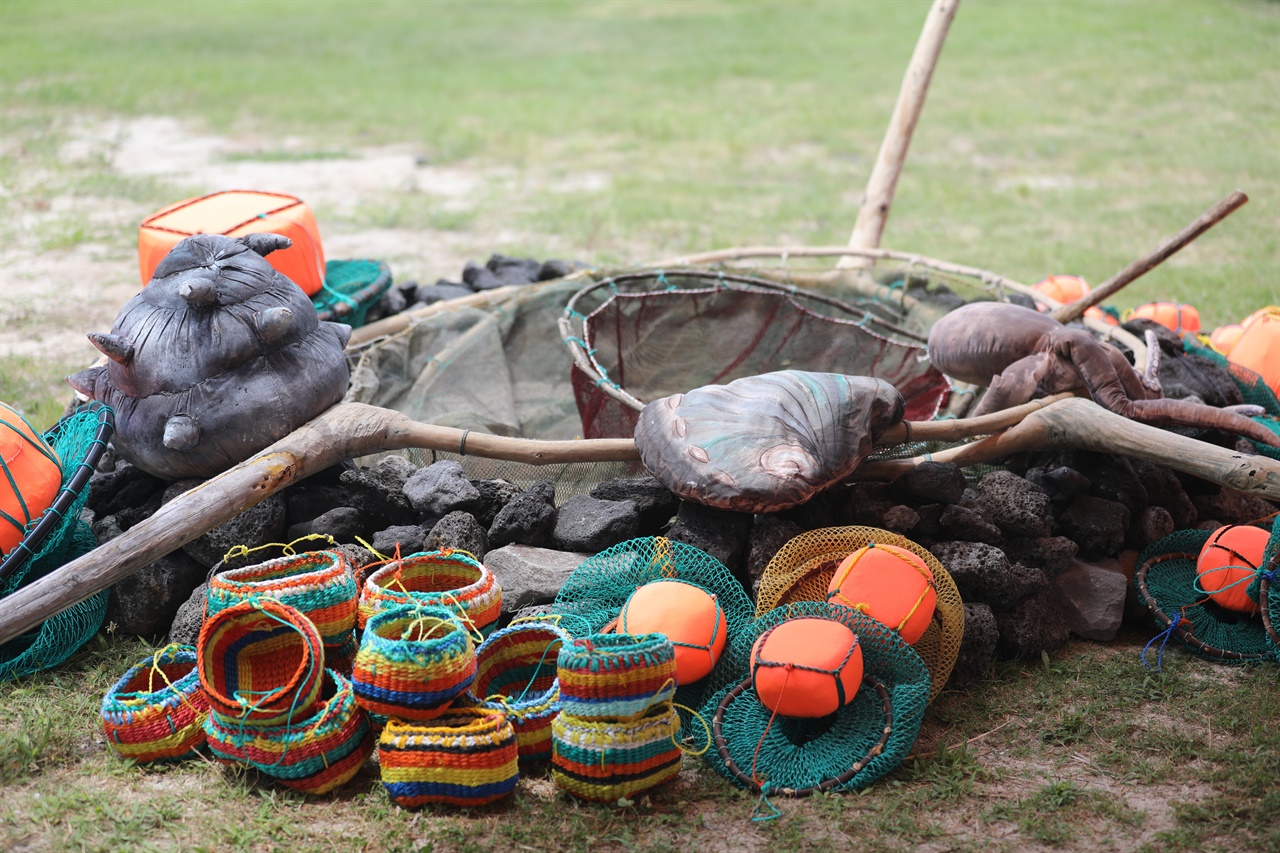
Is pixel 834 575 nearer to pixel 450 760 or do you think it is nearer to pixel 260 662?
pixel 450 760

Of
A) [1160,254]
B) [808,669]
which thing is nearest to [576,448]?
[808,669]

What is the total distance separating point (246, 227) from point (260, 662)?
2.32 m

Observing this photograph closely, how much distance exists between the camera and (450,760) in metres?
2.68

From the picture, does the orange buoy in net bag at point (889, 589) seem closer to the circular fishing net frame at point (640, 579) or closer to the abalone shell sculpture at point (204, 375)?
the circular fishing net frame at point (640, 579)

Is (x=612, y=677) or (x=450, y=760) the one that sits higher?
(x=612, y=677)

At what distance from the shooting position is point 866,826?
274 cm

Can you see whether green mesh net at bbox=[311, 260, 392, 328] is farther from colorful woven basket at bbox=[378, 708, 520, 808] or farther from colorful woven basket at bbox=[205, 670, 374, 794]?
colorful woven basket at bbox=[378, 708, 520, 808]

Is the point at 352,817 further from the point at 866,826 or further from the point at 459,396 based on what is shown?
the point at 459,396

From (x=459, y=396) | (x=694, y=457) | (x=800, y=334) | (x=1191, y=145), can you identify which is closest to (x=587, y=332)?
(x=459, y=396)

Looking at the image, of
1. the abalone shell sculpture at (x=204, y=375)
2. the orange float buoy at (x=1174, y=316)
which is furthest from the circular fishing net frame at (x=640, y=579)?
the orange float buoy at (x=1174, y=316)

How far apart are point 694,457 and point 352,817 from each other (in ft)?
4.57

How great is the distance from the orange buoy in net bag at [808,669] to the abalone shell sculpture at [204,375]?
179 cm

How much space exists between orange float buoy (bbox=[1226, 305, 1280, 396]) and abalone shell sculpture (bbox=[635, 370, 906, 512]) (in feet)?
7.76

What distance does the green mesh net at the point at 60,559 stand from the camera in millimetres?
3359
